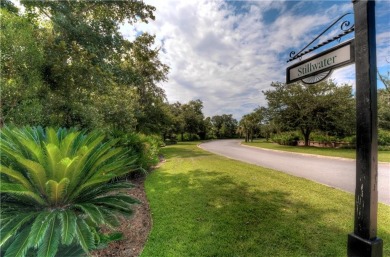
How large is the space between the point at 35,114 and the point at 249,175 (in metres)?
7.37

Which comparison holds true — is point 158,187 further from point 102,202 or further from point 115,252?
point 102,202

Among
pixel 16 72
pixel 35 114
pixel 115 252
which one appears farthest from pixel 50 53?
pixel 115 252

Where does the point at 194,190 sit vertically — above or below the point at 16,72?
below

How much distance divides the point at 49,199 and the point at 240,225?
3077 millimetres

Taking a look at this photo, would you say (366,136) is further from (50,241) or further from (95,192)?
(95,192)

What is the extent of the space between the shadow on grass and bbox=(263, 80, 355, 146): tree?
20.7m

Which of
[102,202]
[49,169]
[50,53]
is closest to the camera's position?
[49,169]

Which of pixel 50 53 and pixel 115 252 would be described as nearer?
pixel 115 252

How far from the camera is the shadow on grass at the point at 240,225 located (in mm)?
2975

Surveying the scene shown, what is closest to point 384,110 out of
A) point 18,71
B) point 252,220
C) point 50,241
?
point 252,220

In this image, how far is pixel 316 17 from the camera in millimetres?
2906

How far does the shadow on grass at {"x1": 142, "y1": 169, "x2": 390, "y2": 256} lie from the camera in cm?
297

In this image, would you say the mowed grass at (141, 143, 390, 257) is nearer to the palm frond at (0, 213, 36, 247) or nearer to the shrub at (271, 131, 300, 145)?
the palm frond at (0, 213, 36, 247)

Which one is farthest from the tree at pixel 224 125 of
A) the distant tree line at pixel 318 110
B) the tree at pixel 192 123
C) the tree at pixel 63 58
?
the tree at pixel 63 58
